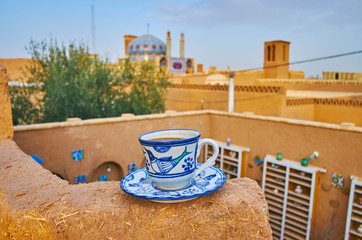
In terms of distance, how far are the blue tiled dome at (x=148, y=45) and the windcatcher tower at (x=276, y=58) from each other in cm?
1258

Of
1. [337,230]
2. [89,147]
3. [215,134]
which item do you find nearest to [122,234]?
[89,147]

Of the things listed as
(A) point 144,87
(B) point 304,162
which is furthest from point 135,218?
(A) point 144,87

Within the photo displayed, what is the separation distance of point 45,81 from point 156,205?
8.69m

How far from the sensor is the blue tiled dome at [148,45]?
27.8 metres

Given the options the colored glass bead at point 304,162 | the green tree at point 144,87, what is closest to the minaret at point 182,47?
the green tree at point 144,87

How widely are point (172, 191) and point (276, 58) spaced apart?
1854cm

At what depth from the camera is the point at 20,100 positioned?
27.7 feet

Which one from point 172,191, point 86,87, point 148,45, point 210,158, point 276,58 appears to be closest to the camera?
point 172,191

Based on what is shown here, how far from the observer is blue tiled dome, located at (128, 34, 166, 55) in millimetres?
27828

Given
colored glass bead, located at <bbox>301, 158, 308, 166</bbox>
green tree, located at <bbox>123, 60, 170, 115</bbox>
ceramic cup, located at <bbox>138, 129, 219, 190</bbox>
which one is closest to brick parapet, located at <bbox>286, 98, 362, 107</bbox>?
colored glass bead, located at <bbox>301, 158, 308, 166</bbox>

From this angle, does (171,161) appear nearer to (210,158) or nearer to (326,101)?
(210,158)

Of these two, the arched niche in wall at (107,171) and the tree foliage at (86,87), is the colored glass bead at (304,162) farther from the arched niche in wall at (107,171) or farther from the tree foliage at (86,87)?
the tree foliage at (86,87)

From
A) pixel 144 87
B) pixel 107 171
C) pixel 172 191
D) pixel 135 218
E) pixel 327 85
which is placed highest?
pixel 327 85

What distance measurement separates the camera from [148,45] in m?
27.9
